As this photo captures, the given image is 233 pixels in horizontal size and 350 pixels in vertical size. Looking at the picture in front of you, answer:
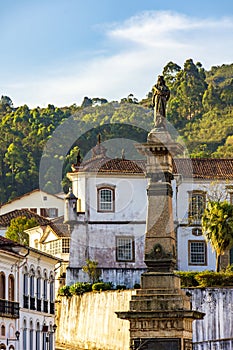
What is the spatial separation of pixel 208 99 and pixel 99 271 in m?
87.1

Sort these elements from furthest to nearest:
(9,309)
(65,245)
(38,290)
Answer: (65,245) < (38,290) < (9,309)

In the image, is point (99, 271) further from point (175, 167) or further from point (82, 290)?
point (175, 167)

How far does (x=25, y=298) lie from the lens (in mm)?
62781

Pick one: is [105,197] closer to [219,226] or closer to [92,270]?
[92,270]

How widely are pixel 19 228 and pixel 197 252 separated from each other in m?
18.1

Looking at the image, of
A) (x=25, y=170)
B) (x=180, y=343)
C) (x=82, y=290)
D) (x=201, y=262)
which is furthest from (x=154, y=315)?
(x=25, y=170)

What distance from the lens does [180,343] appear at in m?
38.3

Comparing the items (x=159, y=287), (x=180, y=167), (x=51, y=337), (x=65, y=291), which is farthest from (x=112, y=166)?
(x=159, y=287)

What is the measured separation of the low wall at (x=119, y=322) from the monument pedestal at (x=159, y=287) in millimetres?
25999

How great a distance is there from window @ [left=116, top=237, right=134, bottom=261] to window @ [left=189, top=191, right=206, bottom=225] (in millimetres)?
4363

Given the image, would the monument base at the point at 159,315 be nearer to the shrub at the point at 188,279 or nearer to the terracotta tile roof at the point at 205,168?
the shrub at the point at 188,279

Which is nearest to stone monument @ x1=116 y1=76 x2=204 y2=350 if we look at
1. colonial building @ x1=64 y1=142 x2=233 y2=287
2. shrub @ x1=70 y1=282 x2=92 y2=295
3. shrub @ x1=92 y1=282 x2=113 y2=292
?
shrub @ x1=92 y1=282 x2=113 y2=292

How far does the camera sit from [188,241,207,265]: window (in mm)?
81500

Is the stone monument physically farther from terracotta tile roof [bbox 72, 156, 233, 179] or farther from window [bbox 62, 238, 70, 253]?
window [bbox 62, 238, 70, 253]
